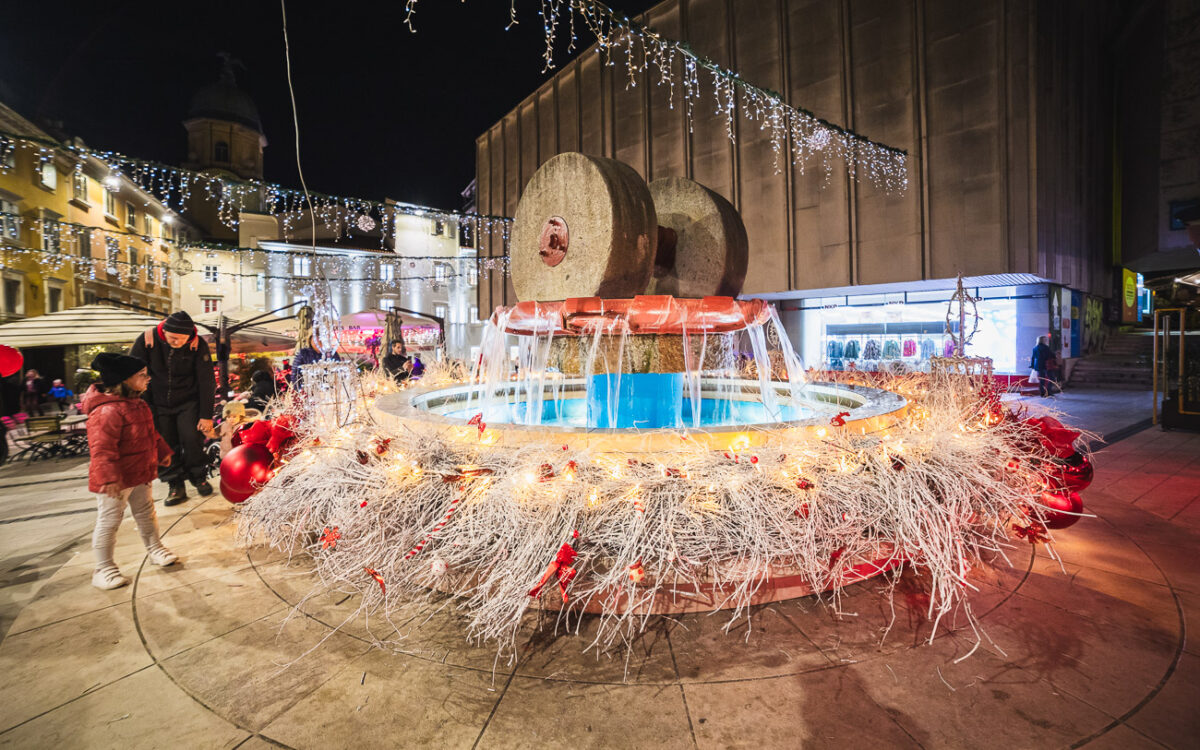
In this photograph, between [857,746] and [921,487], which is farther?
[921,487]

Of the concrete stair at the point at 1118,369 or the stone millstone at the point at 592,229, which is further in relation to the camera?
the concrete stair at the point at 1118,369

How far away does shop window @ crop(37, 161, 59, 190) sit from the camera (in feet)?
63.5

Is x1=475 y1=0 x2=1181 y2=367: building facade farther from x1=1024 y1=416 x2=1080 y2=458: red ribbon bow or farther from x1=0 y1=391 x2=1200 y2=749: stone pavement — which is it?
x1=0 y1=391 x2=1200 y2=749: stone pavement

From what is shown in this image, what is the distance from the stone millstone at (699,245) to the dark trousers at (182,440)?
5.30 metres

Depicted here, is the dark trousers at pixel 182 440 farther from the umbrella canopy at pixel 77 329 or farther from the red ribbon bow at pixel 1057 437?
the red ribbon bow at pixel 1057 437

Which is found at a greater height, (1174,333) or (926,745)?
(1174,333)

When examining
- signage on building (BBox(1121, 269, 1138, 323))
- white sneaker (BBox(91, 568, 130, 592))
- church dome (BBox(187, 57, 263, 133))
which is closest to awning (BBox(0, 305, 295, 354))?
white sneaker (BBox(91, 568, 130, 592))

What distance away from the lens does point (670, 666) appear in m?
2.40

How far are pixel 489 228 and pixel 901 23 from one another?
2343 centimetres

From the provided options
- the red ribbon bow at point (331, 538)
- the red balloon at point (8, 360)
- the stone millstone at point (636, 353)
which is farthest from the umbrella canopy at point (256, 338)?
the red ribbon bow at point (331, 538)

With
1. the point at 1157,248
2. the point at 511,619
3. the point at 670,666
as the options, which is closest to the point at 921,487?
Answer: the point at 670,666

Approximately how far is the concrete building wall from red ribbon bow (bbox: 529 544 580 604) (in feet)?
56.7

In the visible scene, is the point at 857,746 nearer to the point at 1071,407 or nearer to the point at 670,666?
the point at 670,666

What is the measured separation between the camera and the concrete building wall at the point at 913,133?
14.8 metres
